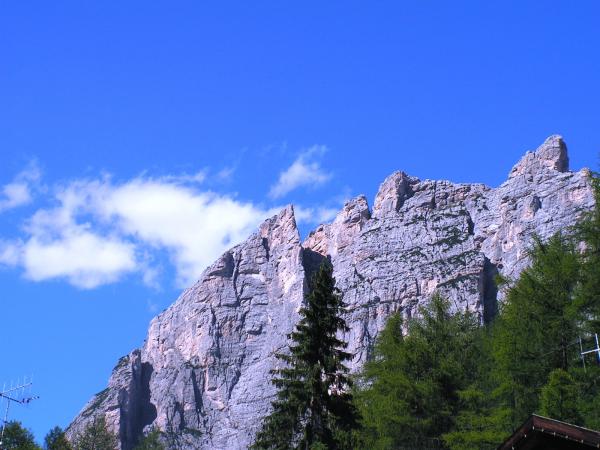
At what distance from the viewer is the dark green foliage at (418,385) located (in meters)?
32.3

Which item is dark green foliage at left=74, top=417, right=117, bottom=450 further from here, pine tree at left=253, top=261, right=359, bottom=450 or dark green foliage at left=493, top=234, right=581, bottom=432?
dark green foliage at left=493, top=234, right=581, bottom=432

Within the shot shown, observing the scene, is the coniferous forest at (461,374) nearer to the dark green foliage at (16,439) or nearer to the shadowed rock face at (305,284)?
the dark green foliage at (16,439)

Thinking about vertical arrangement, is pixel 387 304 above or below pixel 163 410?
above

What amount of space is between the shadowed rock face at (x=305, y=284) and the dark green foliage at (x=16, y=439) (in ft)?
264

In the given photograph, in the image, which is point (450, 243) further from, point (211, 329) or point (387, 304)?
point (211, 329)

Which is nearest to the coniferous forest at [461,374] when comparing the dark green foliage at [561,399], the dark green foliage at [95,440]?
the dark green foliage at [561,399]

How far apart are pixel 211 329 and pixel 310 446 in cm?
14651

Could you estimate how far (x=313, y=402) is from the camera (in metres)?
28.2

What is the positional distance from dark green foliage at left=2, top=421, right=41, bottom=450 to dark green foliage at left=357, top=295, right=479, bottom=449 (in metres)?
24.5

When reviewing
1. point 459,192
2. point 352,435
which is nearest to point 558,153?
point 459,192

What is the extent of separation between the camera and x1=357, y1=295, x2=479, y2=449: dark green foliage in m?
32.3

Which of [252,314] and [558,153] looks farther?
[252,314]

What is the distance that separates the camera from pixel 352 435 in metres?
27.7

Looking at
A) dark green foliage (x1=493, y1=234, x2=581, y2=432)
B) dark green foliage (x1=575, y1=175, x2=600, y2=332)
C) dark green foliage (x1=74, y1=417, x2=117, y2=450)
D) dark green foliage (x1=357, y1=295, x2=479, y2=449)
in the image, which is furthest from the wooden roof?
dark green foliage (x1=74, y1=417, x2=117, y2=450)
